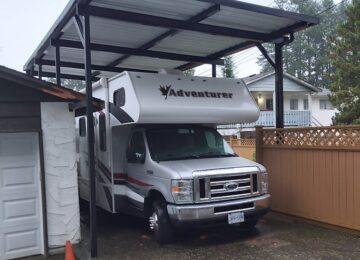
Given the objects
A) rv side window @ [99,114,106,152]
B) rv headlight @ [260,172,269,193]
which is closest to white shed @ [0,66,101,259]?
rv side window @ [99,114,106,152]

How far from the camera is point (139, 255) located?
6.91 metres

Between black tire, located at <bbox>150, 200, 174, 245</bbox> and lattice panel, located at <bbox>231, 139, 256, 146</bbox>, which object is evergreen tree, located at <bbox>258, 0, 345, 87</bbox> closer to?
lattice panel, located at <bbox>231, 139, 256, 146</bbox>

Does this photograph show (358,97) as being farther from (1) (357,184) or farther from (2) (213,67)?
(1) (357,184)

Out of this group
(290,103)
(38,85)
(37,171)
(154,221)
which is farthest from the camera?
(290,103)

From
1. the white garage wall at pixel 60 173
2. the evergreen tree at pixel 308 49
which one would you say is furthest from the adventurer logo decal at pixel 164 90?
the evergreen tree at pixel 308 49

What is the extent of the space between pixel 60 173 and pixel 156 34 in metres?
3.97

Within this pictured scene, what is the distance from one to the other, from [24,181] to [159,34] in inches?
174

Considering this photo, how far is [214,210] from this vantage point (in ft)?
23.2

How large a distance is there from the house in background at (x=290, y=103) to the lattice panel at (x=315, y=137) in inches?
865

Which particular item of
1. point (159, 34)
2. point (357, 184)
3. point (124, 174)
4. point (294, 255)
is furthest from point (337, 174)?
point (159, 34)

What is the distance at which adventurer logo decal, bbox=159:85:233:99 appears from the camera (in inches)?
316

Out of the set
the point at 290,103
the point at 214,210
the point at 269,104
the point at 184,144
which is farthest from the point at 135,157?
the point at 290,103

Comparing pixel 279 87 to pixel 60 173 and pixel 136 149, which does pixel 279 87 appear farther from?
pixel 60 173

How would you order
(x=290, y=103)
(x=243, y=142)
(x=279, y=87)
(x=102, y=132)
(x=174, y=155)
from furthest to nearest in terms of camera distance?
1. (x=290, y=103)
2. (x=243, y=142)
3. (x=279, y=87)
4. (x=102, y=132)
5. (x=174, y=155)
